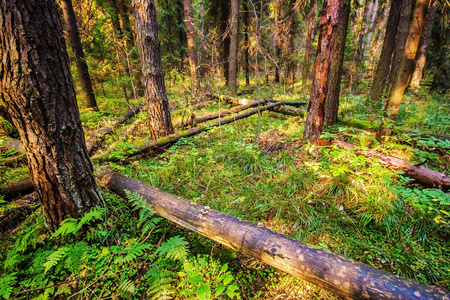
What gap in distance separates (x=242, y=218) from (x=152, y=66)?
408 centimetres

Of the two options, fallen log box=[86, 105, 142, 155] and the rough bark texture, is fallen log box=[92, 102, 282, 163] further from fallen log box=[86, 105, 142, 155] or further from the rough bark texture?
the rough bark texture

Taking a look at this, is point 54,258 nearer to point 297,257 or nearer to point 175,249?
point 175,249

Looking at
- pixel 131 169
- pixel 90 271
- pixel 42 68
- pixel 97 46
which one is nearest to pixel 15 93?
pixel 42 68

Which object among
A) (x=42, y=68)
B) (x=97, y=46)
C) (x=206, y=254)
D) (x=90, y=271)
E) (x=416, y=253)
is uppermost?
(x=97, y=46)

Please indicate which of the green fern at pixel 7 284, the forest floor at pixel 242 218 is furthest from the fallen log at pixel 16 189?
the green fern at pixel 7 284

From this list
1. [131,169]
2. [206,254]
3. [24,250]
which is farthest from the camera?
[131,169]

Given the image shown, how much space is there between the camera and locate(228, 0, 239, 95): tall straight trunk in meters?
9.49

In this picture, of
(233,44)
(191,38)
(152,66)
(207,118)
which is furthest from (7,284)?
(233,44)

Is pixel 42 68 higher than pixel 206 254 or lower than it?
higher

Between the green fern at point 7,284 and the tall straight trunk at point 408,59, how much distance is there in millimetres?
6077

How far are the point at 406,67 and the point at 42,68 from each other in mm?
6580

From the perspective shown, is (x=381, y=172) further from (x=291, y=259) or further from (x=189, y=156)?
(x=189, y=156)

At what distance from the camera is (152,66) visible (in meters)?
4.58

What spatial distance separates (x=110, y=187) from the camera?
2869 mm
